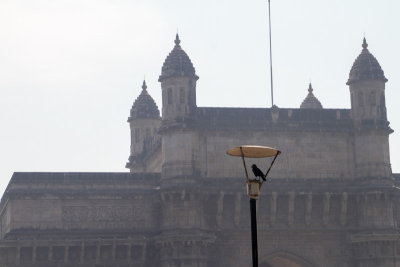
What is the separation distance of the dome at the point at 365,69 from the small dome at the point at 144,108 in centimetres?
1861

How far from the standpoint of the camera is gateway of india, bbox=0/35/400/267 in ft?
174

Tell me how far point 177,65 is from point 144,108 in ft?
53.4

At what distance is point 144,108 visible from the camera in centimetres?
7125

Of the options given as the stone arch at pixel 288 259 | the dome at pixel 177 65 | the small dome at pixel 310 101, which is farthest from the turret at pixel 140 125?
the stone arch at pixel 288 259

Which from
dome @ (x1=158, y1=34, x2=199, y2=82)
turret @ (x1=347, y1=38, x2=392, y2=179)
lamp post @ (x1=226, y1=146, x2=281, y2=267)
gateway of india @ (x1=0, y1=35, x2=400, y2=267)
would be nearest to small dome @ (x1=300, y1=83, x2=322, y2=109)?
turret @ (x1=347, y1=38, x2=392, y2=179)

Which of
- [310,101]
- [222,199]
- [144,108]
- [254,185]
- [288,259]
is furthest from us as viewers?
[310,101]

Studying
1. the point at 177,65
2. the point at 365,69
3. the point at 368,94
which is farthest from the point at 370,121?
the point at 177,65

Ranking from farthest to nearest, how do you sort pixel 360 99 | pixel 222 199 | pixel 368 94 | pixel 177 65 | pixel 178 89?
pixel 360 99 < pixel 368 94 < pixel 177 65 < pixel 178 89 < pixel 222 199

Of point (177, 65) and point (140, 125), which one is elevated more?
point (177, 65)

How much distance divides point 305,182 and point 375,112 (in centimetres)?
575

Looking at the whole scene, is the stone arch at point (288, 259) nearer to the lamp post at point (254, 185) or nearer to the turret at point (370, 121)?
the turret at point (370, 121)

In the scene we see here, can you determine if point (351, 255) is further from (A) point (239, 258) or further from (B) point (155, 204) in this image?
(B) point (155, 204)

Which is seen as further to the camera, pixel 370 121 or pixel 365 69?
pixel 365 69

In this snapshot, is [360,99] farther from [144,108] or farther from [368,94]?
[144,108]
